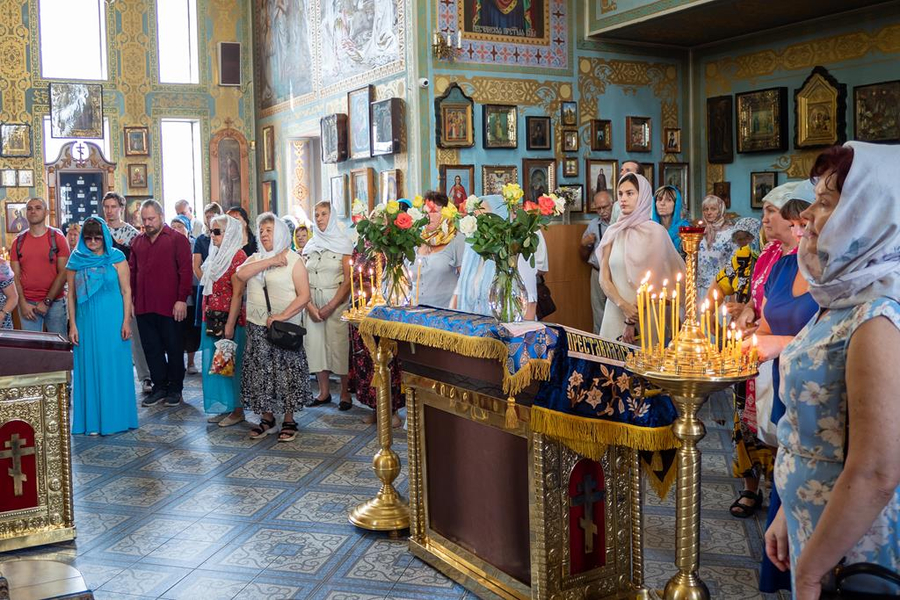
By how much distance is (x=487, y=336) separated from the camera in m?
3.15

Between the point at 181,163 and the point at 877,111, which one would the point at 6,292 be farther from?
the point at 181,163

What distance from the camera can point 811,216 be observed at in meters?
1.90

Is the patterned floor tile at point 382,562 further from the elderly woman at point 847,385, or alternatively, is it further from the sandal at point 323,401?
the sandal at point 323,401

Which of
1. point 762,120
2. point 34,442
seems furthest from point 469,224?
point 762,120

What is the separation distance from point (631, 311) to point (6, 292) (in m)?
4.35

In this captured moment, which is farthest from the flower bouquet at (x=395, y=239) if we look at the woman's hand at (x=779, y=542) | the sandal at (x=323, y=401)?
the sandal at (x=323, y=401)

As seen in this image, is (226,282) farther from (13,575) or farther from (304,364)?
(13,575)

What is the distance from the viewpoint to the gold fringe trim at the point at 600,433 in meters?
2.91

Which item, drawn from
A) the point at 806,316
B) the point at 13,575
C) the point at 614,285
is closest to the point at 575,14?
the point at 614,285

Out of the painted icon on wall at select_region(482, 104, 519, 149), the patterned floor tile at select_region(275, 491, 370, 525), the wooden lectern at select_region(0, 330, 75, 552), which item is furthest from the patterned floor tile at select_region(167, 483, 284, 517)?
the painted icon on wall at select_region(482, 104, 519, 149)

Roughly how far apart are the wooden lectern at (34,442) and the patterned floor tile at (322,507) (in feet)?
3.73

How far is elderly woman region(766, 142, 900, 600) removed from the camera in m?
1.64

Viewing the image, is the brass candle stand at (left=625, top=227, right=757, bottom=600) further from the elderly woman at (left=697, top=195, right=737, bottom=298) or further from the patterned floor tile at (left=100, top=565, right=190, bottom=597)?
the elderly woman at (left=697, top=195, right=737, bottom=298)

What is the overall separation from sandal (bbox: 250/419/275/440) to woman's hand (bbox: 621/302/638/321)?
2846mm
